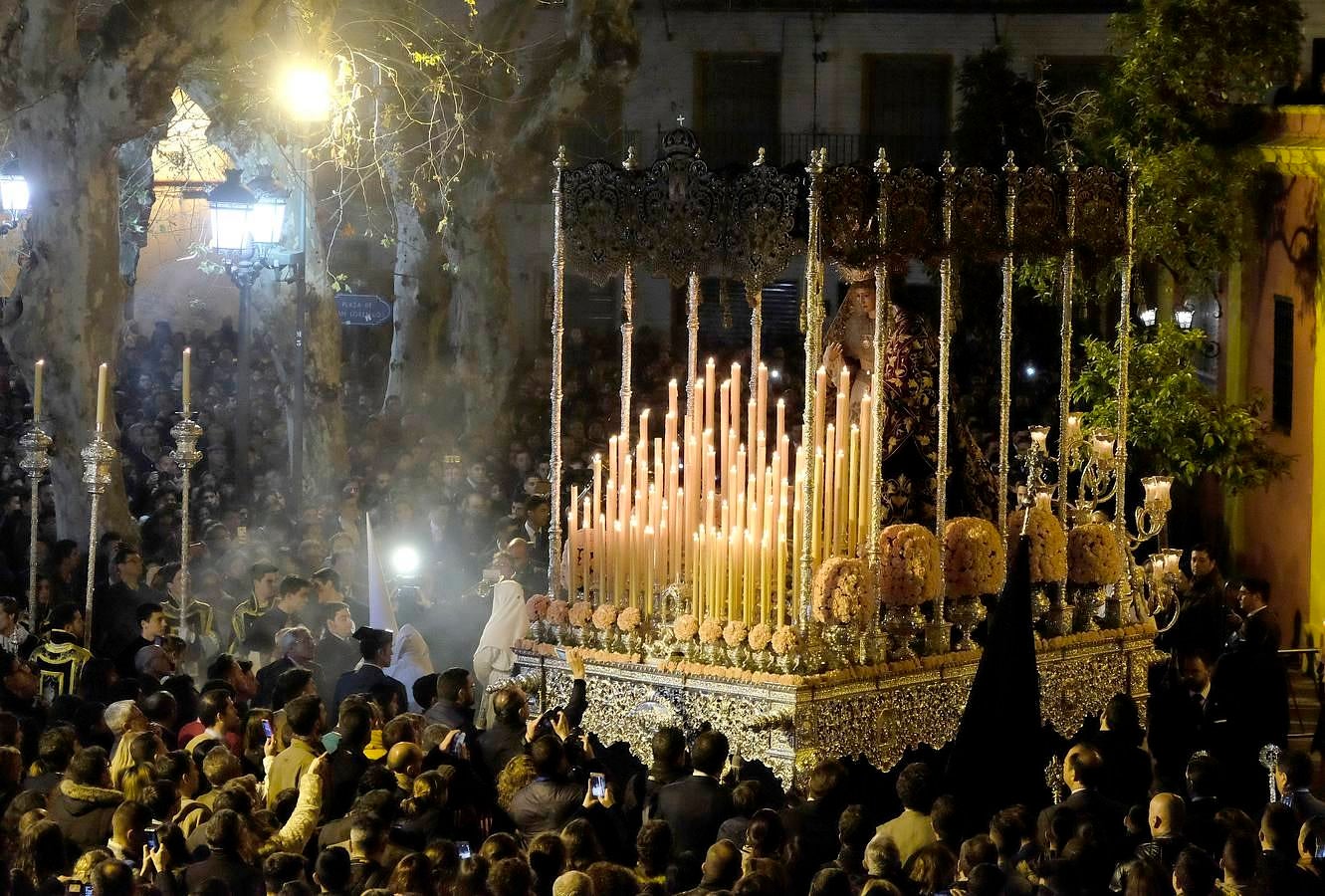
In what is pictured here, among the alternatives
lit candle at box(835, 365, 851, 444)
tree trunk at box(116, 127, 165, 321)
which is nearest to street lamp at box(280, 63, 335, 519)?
tree trunk at box(116, 127, 165, 321)

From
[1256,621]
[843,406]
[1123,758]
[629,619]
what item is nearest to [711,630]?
[629,619]

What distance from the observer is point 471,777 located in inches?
409

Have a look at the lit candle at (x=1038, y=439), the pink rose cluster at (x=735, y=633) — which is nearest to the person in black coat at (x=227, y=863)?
the pink rose cluster at (x=735, y=633)

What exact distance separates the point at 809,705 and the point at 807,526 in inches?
35.3

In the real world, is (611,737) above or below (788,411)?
below

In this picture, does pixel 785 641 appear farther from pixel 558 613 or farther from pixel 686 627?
pixel 558 613

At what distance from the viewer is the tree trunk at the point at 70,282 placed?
16484 millimetres

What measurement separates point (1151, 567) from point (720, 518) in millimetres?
3068

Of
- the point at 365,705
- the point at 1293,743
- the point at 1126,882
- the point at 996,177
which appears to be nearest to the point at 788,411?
the point at 1293,743

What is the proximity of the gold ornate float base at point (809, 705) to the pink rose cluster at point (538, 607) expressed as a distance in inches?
8.1

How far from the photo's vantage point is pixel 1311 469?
1912cm

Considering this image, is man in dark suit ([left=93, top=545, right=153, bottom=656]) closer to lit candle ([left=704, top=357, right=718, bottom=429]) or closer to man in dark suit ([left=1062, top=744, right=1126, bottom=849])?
lit candle ([left=704, top=357, right=718, bottom=429])

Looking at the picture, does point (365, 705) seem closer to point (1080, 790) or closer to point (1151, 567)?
point (1080, 790)

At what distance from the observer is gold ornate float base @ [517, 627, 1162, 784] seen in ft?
39.1
